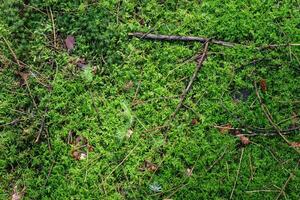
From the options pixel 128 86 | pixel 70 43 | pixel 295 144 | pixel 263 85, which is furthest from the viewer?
pixel 70 43

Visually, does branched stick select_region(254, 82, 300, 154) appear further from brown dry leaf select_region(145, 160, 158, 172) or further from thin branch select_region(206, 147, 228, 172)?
brown dry leaf select_region(145, 160, 158, 172)

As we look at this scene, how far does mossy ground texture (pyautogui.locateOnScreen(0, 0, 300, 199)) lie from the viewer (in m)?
3.55

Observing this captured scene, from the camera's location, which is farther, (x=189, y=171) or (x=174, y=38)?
(x=174, y=38)

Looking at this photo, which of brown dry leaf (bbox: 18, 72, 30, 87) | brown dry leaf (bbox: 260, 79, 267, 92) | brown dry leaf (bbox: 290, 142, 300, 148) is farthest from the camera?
brown dry leaf (bbox: 18, 72, 30, 87)

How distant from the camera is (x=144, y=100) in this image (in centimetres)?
371

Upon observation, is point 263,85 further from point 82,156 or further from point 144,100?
point 82,156

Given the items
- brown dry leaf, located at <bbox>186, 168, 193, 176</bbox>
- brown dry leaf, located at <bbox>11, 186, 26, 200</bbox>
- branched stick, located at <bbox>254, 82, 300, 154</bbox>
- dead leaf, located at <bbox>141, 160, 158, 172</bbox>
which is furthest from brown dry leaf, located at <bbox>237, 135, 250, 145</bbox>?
brown dry leaf, located at <bbox>11, 186, 26, 200</bbox>

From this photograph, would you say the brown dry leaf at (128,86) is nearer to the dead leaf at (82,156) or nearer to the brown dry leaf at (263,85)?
the dead leaf at (82,156)

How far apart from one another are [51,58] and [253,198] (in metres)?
2.19

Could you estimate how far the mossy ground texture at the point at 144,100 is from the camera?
140 inches


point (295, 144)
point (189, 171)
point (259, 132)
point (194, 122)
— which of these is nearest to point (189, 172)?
point (189, 171)

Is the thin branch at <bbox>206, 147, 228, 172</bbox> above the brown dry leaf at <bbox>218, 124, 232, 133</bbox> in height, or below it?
below

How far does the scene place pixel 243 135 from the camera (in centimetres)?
355

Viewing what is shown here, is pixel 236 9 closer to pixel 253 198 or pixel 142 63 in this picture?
pixel 142 63
